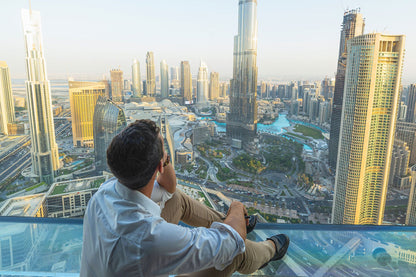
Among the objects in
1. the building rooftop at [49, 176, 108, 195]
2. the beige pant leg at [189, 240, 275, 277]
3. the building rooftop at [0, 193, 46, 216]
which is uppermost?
the beige pant leg at [189, 240, 275, 277]

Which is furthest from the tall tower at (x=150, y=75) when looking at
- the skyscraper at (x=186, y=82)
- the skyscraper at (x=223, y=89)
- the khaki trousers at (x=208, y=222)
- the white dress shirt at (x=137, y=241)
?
the white dress shirt at (x=137, y=241)

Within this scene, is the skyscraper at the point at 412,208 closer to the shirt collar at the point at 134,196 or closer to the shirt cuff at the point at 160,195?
the shirt cuff at the point at 160,195

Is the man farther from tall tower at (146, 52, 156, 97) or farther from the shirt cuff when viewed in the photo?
tall tower at (146, 52, 156, 97)

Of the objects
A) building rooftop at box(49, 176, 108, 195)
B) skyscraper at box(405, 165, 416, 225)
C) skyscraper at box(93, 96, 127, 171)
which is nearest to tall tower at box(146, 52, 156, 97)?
skyscraper at box(93, 96, 127, 171)

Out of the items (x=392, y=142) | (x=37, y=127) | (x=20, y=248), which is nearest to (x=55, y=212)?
(x=37, y=127)

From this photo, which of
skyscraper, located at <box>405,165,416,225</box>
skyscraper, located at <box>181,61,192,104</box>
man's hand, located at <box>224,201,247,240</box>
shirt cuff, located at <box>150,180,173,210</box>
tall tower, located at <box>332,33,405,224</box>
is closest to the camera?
man's hand, located at <box>224,201,247,240</box>

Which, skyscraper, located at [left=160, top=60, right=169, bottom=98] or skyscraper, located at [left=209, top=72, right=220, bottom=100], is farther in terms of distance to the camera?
skyscraper, located at [left=209, top=72, right=220, bottom=100]
